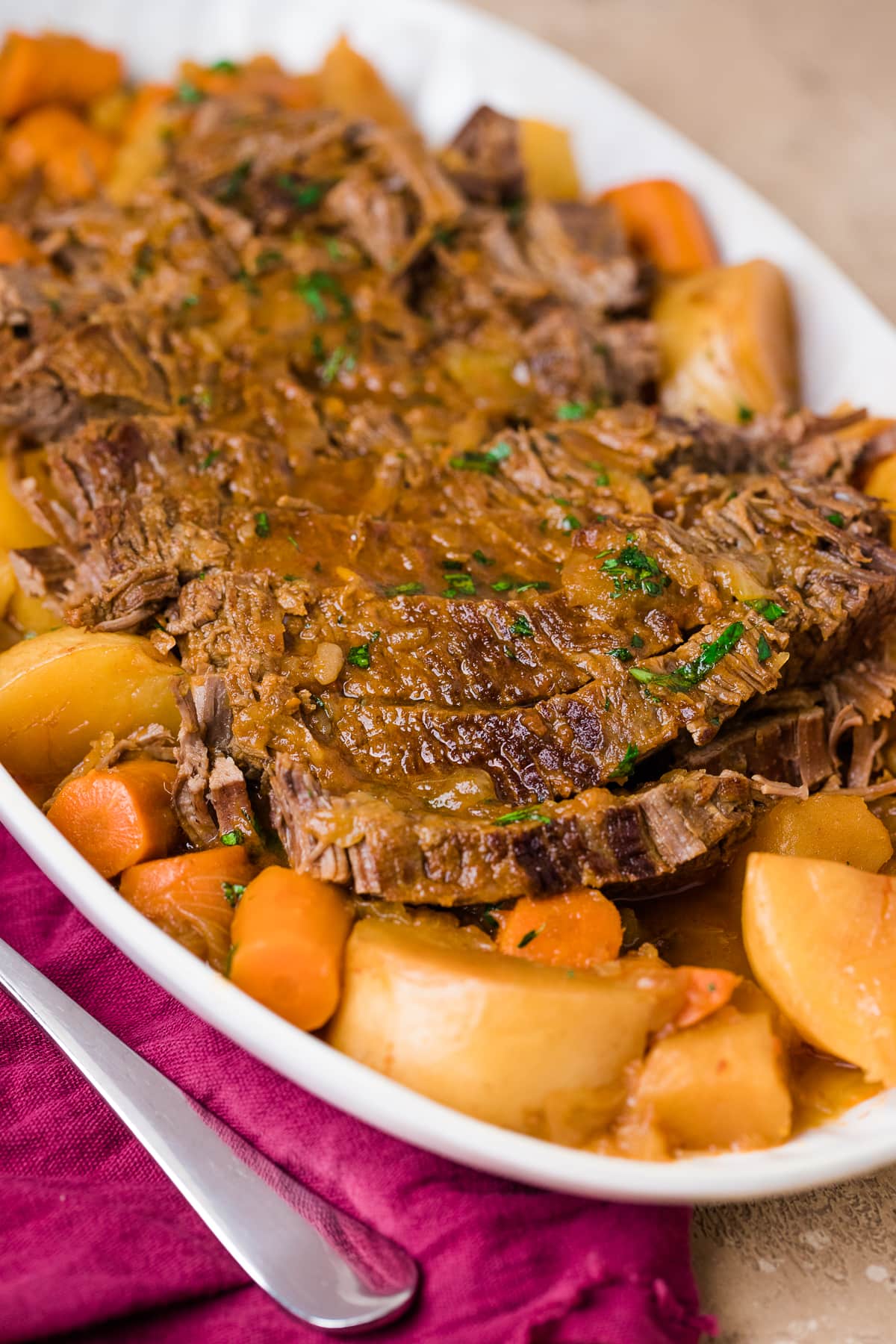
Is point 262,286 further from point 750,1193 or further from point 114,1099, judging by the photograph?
point 750,1193

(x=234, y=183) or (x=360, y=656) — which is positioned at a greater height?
(x=234, y=183)

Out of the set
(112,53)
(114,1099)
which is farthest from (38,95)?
(114,1099)

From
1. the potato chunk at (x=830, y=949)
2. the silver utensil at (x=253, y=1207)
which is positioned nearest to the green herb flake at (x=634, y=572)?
the potato chunk at (x=830, y=949)

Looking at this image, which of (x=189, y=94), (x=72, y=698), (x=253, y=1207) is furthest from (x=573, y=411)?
→ (x=253, y=1207)

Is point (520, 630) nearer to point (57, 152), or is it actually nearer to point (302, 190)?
point (302, 190)

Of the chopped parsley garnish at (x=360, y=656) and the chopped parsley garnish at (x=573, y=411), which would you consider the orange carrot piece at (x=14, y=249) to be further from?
the chopped parsley garnish at (x=360, y=656)

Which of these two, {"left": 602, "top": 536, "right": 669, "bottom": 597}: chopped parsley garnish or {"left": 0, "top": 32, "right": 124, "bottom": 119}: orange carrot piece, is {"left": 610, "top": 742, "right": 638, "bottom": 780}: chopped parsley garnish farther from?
{"left": 0, "top": 32, "right": 124, "bottom": 119}: orange carrot piece

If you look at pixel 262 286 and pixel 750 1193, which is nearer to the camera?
pixel 750 1193
